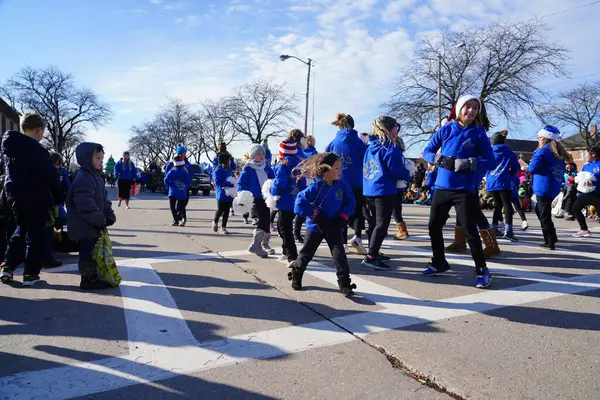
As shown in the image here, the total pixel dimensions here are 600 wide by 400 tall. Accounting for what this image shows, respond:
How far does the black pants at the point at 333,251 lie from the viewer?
14.2 ft

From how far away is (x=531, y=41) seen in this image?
26.0 m

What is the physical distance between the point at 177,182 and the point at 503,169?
269 inches

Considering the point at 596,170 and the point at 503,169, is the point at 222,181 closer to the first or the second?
the point at 503,169

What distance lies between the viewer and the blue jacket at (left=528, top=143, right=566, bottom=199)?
6855 mm

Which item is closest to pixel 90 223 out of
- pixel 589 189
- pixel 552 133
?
pixel 552 133

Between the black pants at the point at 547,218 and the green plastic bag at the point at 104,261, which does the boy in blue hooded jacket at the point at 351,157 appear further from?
the green plastic bag at the point at 104,261

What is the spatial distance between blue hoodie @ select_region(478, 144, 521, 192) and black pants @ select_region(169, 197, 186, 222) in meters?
6.78

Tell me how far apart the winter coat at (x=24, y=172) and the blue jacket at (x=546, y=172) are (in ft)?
22.9

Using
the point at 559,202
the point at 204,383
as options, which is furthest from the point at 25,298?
the point at 559,202

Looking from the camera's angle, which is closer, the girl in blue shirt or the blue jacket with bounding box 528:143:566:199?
the blue jacket with bounding box 528:143:566:199

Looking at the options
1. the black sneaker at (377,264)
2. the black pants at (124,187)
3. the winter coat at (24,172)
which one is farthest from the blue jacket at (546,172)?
the black pants at (124,187)

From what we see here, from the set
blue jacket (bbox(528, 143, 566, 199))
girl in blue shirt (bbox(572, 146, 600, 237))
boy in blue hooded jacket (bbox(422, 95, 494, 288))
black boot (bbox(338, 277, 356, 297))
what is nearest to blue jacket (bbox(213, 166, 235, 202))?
boy in blue hooded jacket (bbox(422, 95, 494, 288))

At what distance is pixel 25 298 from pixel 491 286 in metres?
4.82

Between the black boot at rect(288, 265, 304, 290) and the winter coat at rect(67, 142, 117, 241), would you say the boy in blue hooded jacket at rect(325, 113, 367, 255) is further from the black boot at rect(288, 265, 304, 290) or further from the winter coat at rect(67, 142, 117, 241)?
the winter coat at rect(67, 142, 117, 241)
